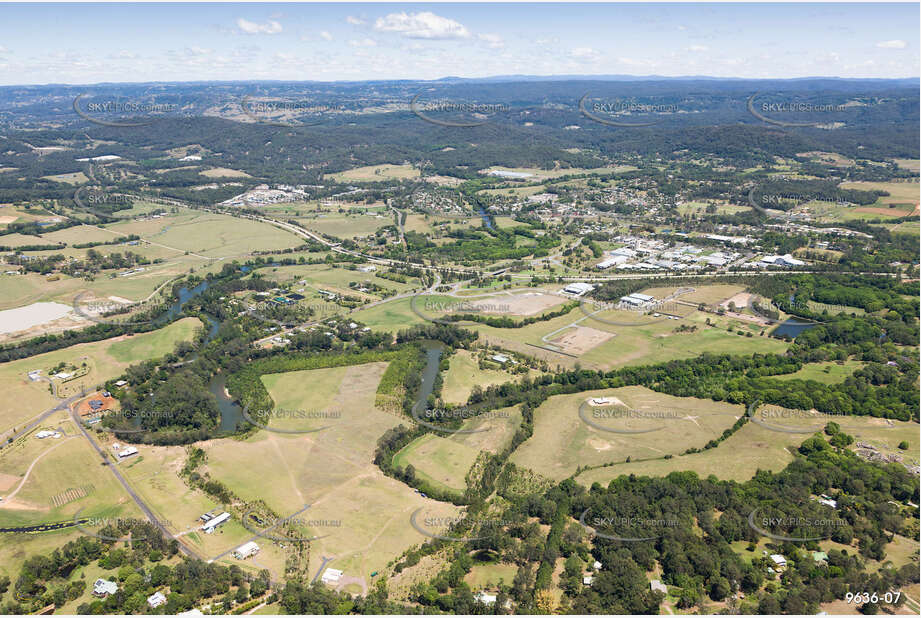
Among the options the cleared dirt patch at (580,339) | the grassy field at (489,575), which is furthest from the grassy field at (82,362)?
the cleared dirt patch at (580,339)

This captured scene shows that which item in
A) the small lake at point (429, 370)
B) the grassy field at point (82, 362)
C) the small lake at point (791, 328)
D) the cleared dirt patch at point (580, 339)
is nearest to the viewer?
the grassy field at point (82, 362)

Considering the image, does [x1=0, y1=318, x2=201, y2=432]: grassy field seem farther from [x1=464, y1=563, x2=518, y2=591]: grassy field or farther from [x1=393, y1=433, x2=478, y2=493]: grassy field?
[x1=464, y1=563, x2=518, y2=591]: grassy field

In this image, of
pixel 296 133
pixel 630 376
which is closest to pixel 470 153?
pixel 296 133

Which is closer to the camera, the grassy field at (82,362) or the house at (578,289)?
the grassy field at (82,362)

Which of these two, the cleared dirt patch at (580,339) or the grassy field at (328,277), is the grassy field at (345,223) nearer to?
Result: the grassy field at (328,277)

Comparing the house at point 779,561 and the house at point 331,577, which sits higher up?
the house at point 779,561

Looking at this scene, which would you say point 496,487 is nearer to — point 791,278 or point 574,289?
point 574,289

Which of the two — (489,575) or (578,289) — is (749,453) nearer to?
(489,575)
